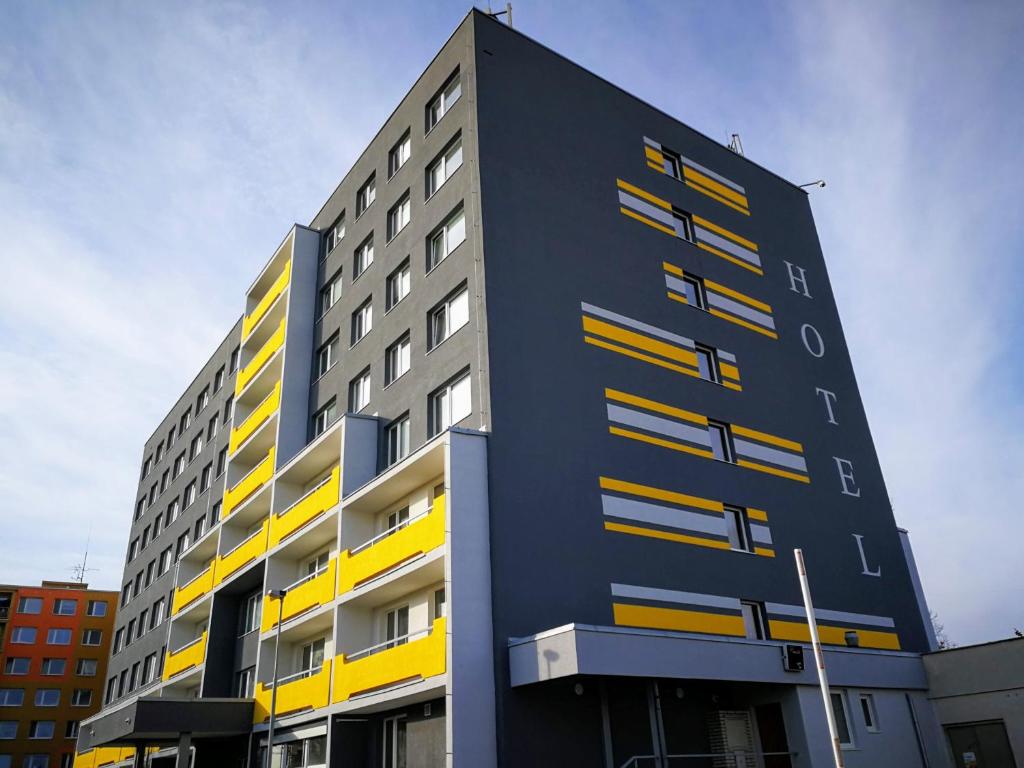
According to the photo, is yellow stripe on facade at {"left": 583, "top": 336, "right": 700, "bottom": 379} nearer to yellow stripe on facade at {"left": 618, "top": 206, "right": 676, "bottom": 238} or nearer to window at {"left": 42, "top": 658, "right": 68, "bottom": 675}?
yellow stripe on facade at {"left": 618, "top": 206, "right": 676, "bottom": 238}

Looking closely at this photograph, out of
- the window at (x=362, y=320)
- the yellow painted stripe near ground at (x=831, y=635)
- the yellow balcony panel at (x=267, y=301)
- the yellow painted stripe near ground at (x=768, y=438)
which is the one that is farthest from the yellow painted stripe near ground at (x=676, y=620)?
the yellow balcony panel at (x=267, y=301)

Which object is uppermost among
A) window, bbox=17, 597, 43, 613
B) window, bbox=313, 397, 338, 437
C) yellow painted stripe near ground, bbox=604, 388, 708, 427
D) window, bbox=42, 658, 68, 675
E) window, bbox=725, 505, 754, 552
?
window, bbox=17, 597, 43, 613

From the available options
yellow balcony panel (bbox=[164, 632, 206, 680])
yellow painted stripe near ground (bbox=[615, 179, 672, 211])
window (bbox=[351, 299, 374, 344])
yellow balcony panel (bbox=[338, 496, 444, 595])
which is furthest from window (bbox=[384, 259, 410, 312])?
yellow balcony panel (bbox=[164, 632, 206, 680])

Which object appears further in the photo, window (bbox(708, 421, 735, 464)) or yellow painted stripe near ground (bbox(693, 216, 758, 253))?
yellow painted stripe near ground (bbox(693, 216, 758, 253))

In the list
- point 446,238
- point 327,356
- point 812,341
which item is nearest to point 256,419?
point 327,356

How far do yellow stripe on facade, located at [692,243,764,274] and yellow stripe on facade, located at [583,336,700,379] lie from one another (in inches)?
247

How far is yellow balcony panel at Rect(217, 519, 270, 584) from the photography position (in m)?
33.6

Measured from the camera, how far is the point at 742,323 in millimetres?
32812

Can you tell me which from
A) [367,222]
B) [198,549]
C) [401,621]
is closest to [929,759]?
[401,621]

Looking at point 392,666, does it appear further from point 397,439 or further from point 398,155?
point 398,155

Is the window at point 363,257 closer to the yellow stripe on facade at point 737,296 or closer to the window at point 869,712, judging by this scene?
the yellow stripe on facade at point 737,296

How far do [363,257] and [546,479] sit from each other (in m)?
15.9

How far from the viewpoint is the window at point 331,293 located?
37.6m

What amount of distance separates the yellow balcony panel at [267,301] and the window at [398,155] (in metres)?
7.90
